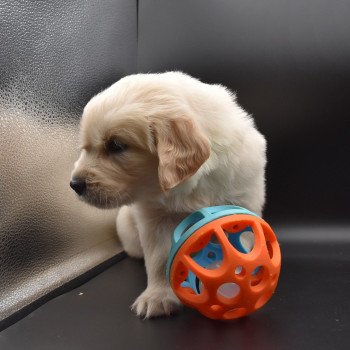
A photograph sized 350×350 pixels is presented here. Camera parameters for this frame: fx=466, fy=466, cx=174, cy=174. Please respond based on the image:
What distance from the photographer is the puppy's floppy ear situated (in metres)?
1.35

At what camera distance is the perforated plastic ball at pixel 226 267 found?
1.27 metres

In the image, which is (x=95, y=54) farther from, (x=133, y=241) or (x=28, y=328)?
(x=28, y=328)

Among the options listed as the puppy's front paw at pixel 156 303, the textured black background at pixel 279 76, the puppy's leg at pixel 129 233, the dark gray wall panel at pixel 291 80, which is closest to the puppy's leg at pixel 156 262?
the puppy's front paw at pixel 156 303

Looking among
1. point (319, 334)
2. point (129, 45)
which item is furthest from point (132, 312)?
point (129, 45)

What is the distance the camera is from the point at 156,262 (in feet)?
5.33

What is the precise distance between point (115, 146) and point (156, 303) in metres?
0.52

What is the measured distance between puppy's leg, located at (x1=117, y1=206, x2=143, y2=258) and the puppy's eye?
0.53 metres

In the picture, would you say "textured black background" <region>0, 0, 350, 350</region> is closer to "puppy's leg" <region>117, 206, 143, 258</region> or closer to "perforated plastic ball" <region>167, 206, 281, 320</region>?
"puppy's leg" <region>117, 206, 143, 258</region>

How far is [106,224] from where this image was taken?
2207 mm

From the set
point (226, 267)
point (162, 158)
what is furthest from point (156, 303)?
point (162, 158)

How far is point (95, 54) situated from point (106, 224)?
2.65 ft

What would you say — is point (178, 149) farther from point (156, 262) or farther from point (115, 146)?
point (156, 262)

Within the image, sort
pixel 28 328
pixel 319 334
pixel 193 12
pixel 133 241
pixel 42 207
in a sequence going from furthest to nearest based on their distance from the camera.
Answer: pixel 193 12 → pixel 133 241 → pixel 42 207 → pixel 28 328 → pixel 319 334

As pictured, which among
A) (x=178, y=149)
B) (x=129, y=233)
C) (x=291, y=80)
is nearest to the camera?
(x=178, y=149)
